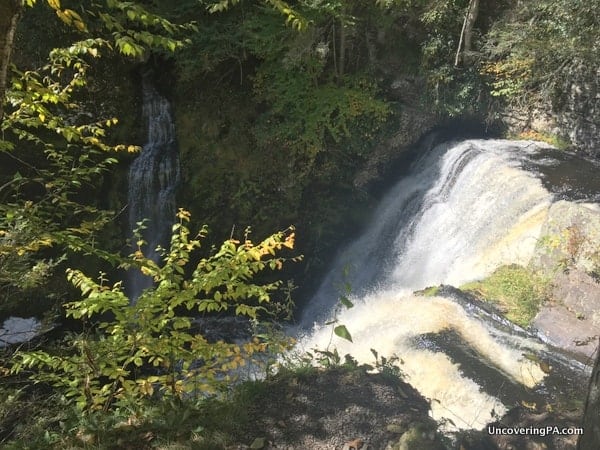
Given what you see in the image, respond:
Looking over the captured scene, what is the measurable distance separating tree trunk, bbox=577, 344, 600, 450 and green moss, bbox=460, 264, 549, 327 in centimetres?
387

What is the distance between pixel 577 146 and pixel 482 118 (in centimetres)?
209

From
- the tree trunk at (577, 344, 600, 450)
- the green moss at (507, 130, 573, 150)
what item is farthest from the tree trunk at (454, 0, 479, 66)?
the tree trunk at (577, 344, 600, 450)

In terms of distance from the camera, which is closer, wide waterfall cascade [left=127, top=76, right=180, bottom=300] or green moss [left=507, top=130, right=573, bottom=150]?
green moss [left=507, top=130, right=573, bottom=150]

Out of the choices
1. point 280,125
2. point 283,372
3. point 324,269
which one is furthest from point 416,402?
point 280,125

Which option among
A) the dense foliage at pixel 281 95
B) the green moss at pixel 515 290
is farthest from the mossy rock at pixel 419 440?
the dense foliage at pixel 281 95

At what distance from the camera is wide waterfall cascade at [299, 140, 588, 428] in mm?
4582

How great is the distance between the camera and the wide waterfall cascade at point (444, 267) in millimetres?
4582

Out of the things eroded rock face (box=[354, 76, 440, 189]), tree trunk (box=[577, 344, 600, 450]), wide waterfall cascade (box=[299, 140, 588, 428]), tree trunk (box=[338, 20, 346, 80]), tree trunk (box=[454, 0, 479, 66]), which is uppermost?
tree trunk (box=[454, 0, 479, 66])

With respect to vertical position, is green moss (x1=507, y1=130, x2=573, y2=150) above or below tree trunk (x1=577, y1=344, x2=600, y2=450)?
above

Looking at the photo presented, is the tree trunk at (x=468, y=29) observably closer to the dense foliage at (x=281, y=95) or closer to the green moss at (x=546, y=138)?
the dense foliage at (x=281, y=95)

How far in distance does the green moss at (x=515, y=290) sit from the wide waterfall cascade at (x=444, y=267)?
30 cm

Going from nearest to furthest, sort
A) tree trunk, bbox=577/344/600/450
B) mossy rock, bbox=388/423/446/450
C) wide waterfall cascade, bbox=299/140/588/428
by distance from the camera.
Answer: tree trunk, bbox=577/344/600/450 → mossy rock, bbox=388/423/446/450 → wide waterfall cascade, bbox=299/140/588/428

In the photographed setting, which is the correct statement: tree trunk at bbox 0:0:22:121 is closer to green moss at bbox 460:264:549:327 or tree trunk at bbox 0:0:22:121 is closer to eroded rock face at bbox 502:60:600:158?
green moss at bbox 460:264:549:327

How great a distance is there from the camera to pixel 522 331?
5.43 meters
